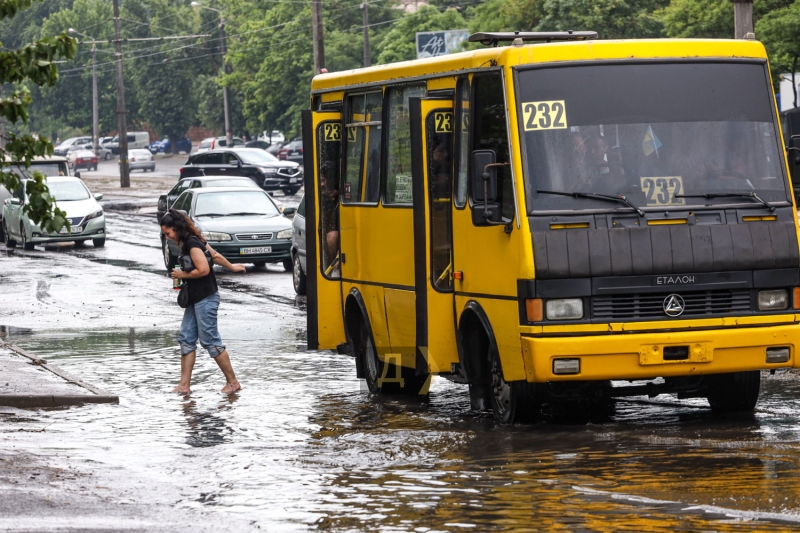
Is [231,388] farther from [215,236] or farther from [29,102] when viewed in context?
[215,236]

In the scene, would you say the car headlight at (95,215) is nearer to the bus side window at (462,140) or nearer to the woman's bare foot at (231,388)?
the woman's bare foot at (231,388)

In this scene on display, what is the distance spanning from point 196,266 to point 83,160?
259 ft

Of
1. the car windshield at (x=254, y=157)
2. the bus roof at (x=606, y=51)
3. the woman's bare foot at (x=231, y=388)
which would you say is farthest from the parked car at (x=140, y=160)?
the bus roof at (x=606, y=51)

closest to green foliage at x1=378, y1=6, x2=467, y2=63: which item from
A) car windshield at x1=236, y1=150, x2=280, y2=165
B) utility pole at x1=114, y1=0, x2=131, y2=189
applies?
utility pole at x1=114, y1=0, x2=131, y2=189

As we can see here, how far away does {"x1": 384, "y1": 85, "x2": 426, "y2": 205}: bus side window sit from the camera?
1091 cm

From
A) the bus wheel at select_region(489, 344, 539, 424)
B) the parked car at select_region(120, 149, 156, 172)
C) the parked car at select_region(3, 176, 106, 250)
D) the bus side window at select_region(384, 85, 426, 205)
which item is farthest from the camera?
the parked car at select_region(120, 149, 156, 172)

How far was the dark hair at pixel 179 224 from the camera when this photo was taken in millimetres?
12289

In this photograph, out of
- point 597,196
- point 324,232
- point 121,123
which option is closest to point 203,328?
point 324,232

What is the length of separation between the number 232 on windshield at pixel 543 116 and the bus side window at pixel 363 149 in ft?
7.63

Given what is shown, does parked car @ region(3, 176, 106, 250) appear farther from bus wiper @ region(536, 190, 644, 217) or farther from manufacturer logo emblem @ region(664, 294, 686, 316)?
manufacturer logo emblem @ region(664, 294, 686, 316)

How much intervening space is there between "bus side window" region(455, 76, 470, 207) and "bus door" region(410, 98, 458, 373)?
0.12m

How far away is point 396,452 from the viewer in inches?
364

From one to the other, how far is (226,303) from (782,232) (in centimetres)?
1229

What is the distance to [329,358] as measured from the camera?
1497cm
